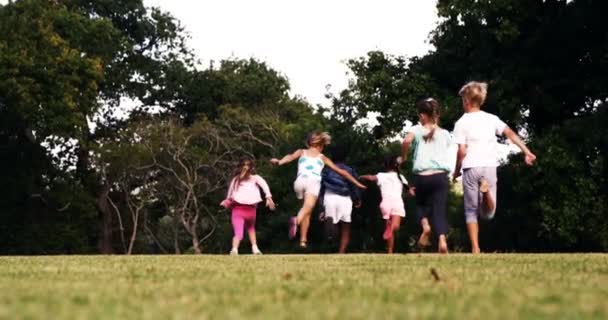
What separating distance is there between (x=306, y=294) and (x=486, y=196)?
8168mm

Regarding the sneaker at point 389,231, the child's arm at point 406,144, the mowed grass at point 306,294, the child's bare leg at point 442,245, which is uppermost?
the child's arm at point 406,144

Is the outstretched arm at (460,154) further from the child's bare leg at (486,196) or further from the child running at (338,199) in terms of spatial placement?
the child running at (338,199)

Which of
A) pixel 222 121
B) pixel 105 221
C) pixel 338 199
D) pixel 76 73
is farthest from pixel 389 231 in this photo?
pixel 105 221

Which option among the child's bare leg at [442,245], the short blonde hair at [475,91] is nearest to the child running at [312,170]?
the child's bare leg at [442,245]

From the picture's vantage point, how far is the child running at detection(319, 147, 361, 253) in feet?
62.3

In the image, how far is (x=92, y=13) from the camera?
181 ft

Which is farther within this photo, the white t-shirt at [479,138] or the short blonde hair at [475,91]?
the short blonde hair at [475,91]

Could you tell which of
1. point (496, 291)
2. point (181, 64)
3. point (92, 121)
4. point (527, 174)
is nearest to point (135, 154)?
point (92, 121)

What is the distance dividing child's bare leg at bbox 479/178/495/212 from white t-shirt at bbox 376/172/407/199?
5821 millimetres

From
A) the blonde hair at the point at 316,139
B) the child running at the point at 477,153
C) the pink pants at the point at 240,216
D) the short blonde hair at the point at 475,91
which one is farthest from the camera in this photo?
the pink pants at the point at 240,216

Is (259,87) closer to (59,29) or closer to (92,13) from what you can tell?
(92,13)

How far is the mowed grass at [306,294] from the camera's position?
452 centimetres

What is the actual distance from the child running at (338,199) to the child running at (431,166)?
354 cm

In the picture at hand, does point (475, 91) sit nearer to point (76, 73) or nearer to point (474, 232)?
point (474, 232)
